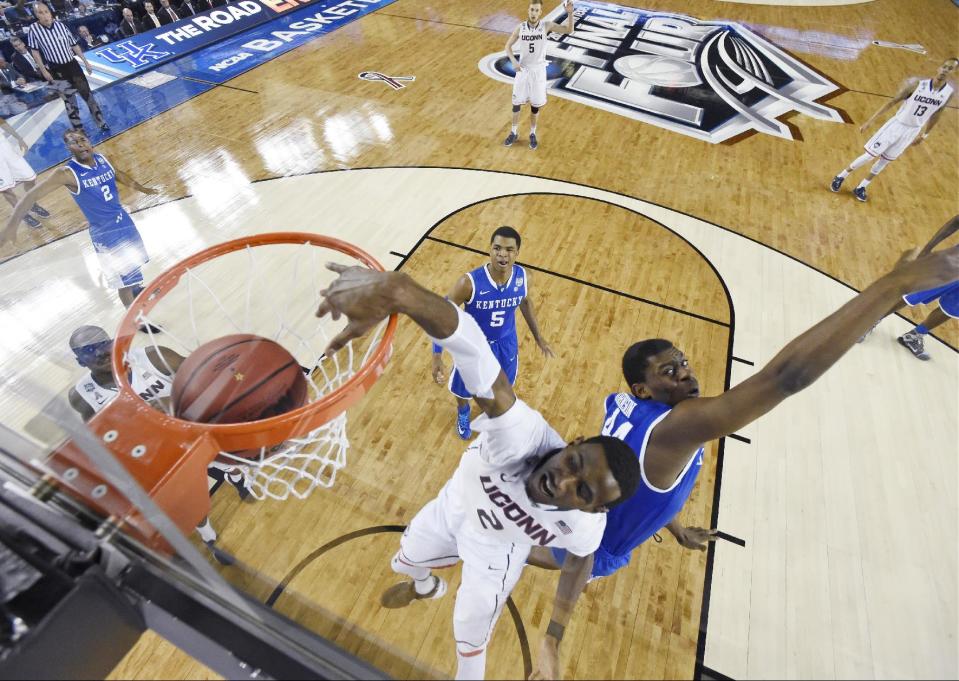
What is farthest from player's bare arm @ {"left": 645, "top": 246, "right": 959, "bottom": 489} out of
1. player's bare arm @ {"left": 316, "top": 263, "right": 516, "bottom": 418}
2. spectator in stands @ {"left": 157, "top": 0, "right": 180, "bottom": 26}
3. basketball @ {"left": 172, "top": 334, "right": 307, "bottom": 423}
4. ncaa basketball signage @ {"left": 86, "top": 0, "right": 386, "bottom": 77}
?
spectator in stands @ {"left": 157, "top": 0, "right": 180, "bottom": 26}

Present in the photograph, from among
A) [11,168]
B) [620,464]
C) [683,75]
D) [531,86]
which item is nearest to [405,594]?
[620,464]

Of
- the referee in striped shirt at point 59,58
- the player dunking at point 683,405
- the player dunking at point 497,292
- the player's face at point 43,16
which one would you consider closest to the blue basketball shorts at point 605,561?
the player dunking at point 683,405

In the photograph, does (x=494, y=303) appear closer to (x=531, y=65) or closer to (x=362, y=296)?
(x=362, y=296)

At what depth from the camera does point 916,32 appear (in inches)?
384

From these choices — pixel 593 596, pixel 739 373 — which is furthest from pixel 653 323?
pixel 593 596

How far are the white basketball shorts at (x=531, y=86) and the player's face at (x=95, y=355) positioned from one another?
16.1 feet

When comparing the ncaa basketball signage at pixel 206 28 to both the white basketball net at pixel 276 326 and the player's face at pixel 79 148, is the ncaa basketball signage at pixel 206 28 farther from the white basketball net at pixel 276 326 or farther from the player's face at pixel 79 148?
the white basketball net at pixel 276 326

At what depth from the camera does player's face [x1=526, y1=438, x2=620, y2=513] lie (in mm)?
1252

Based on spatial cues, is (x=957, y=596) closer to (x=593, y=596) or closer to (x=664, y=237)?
(x=593, y=596)

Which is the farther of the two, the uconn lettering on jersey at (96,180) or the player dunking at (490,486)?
the uconn lettering on jersey at (96,180)

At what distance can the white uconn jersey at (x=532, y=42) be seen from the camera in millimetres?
5246

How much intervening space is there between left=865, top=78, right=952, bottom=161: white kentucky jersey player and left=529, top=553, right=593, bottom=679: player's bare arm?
5727 mm

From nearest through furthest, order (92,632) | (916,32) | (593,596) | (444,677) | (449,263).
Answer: (92,632)
(444,677)
(593,596)
(449,263)
(916,32)

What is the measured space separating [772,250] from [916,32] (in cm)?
916
